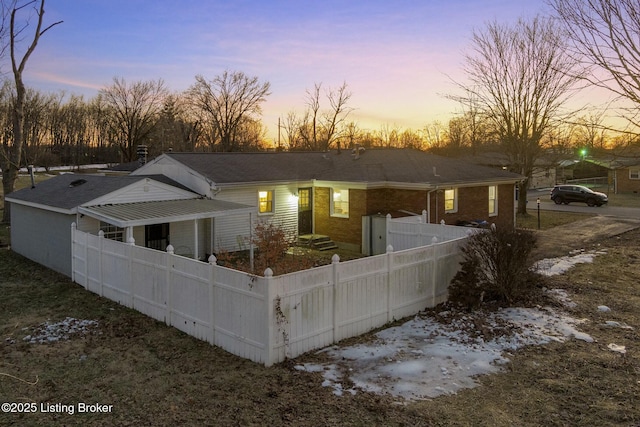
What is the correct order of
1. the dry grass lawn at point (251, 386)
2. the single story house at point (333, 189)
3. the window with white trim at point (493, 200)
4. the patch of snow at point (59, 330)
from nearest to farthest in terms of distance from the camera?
the dry grass lawn at point (251, 386)
the patch of snow at point (59, 330)
the single story house at point (333, 189)
the window with white trim at point (493, 200)

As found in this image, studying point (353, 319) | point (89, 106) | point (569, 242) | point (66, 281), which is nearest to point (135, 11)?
point (66, 281)

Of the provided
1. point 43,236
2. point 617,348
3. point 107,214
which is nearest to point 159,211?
point 107,214

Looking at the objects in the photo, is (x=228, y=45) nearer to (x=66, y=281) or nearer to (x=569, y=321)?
(x=66, y=281)


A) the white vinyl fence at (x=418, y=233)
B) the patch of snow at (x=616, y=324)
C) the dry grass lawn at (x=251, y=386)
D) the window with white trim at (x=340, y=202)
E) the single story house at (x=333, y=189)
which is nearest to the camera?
the dry grass lawn at (x=251, y=386)

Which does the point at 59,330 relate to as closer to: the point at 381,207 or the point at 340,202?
the point at 340,202

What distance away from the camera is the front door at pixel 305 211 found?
65.6ft

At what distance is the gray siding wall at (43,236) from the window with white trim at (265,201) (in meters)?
7.21

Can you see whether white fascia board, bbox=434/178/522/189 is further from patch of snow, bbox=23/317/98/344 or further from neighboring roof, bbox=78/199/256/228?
patch of snow, bbox=23/317/98/344

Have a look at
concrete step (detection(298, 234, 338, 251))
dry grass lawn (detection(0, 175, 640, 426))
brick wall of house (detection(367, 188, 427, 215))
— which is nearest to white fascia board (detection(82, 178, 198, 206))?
concrete step (detection(298, 234, 338, 251))

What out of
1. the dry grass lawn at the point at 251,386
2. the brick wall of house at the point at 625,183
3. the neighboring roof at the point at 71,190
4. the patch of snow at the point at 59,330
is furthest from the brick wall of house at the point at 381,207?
the brick wall of house at the point at 625,183

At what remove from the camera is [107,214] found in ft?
42.2

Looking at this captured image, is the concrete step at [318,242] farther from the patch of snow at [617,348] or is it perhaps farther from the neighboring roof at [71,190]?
the patch of snow at [617,348]

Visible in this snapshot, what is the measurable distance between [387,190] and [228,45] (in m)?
12.3

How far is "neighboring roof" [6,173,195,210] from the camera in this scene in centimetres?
1402
